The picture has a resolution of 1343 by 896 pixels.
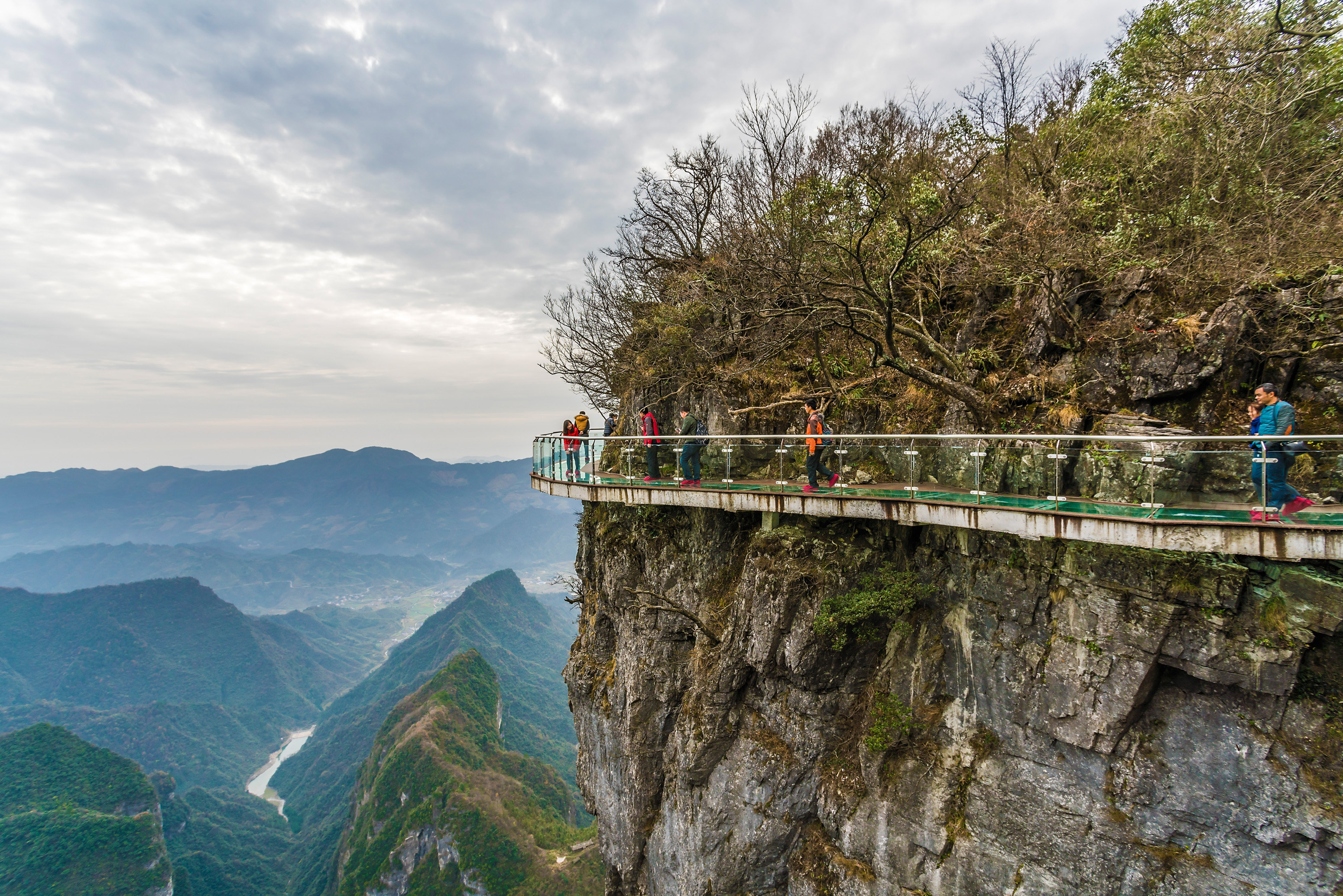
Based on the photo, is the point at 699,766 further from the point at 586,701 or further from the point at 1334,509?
the point at 1334,509

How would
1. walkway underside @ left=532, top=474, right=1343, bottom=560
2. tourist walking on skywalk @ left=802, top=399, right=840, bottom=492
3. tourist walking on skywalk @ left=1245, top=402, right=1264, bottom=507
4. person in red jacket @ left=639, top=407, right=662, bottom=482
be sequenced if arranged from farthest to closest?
person in red jacket @ left=639, top=407, right=662, bottom=482, tourist walking on skywalk @ left=802, top=399, right=840, bottom=492, tourist walking on skywalk @ left=1245, top=402, right=1264, bottom=507, walkway underside @ left=532, top=474, right=1343, bottom=560

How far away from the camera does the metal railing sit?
6.69 m

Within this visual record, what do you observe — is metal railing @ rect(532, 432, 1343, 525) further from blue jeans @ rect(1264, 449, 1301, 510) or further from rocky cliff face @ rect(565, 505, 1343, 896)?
rocky cliff face @ rect(565, 505, 1343, 896)

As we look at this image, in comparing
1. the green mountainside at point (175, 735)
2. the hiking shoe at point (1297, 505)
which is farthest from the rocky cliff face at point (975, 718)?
the green mountainside at point (175, 735)

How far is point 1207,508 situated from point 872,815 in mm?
8014

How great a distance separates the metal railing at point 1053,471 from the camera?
669cm

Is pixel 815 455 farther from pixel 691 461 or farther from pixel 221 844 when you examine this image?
pixel 221 844

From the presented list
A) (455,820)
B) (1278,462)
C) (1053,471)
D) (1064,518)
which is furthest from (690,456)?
(455,820)

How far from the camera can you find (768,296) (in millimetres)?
13828

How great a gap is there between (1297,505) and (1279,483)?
0.33 meters

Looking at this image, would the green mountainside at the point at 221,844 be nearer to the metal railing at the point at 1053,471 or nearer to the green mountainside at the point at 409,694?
the green mountainside at the point at 409,694

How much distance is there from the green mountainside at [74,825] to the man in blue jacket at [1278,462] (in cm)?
10625

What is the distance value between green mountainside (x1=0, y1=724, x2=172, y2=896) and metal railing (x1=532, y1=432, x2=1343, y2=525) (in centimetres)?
9881

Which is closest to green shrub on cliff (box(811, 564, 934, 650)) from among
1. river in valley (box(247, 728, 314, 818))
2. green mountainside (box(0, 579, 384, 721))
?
river in valley (box(247, 728, 314, 818))
